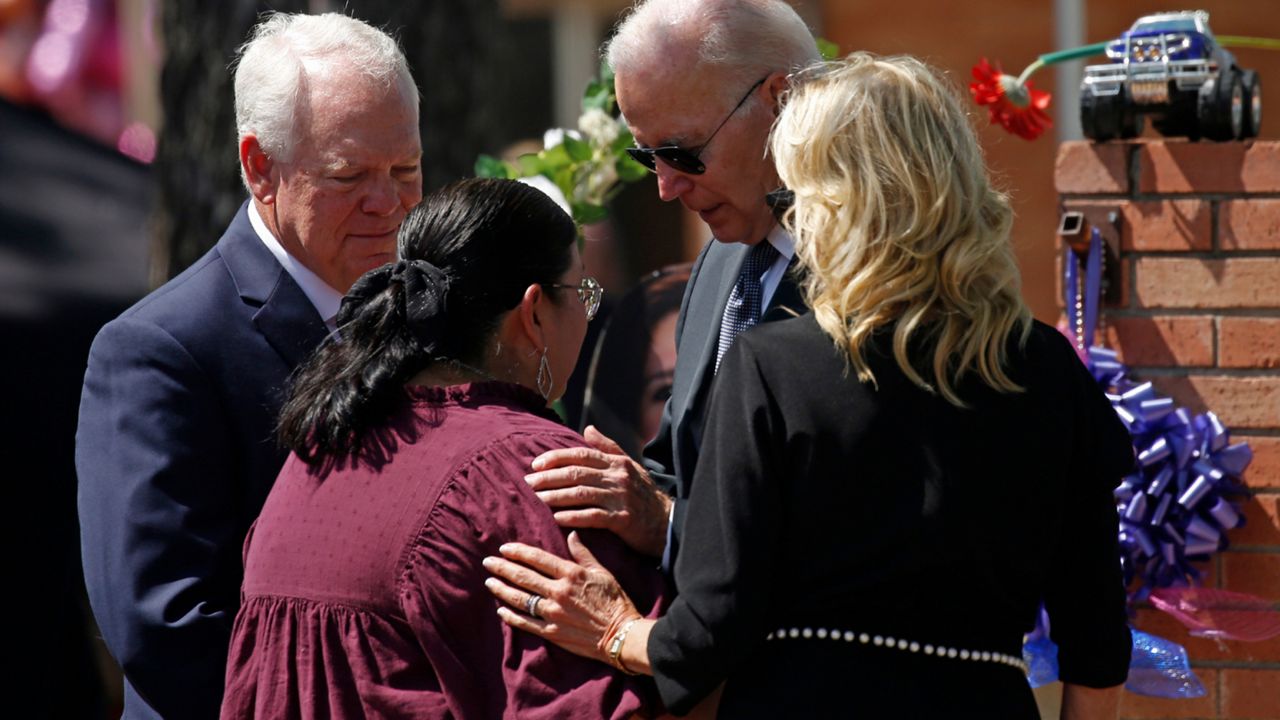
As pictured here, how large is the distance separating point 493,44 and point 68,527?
2.00 metres

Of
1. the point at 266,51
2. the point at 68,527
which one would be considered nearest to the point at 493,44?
the point at 68,527

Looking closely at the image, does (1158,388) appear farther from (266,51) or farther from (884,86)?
(266,51)

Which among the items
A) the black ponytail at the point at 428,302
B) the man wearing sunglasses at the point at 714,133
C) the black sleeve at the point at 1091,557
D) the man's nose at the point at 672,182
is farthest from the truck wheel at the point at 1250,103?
the black ponytail at the point at 428,302

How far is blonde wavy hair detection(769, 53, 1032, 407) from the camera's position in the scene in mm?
1967

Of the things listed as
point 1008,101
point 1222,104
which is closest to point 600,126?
point 1008,101

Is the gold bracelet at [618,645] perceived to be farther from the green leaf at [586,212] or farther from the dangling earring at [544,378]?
the green leaf at [586,212]

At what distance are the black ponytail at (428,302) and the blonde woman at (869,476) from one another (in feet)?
0.98

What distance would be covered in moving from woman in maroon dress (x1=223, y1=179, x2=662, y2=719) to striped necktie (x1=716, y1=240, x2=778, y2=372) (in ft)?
1.50

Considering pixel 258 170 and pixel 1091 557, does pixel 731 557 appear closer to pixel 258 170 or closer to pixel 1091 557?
pixel 1091 557

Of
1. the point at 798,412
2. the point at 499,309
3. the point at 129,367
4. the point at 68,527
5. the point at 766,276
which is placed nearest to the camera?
the point at 798,412

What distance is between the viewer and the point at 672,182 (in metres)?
2.77

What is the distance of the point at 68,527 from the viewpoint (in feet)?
15.7

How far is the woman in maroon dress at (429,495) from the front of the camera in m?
1.98

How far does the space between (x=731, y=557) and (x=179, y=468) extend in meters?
0.92
